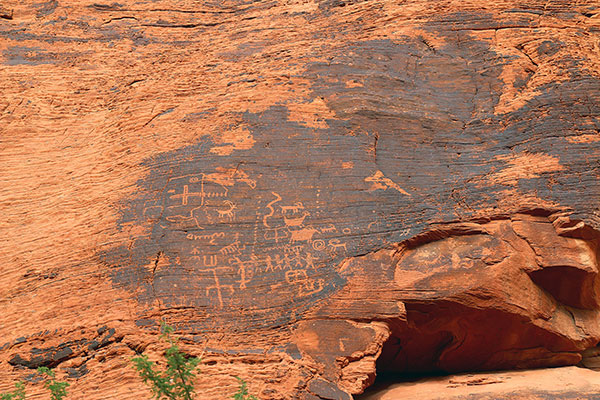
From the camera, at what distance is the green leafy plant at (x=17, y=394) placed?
4.05 meters

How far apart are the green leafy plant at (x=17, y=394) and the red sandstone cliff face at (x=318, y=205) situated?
15cm

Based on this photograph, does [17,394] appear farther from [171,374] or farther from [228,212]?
[228,212]

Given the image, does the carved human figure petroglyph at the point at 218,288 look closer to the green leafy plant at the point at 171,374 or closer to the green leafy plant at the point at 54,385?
the green leafy plant at the point at 171,374

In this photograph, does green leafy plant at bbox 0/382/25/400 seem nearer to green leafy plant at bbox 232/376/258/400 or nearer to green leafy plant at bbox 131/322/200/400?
green leafy plant at bbox 131/322/200/400

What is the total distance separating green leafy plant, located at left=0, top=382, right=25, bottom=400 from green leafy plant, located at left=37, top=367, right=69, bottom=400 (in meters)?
0.16

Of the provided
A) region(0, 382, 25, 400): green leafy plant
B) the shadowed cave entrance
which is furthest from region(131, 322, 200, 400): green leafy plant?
the shadowed cave entrance

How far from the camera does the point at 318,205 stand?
5.38m

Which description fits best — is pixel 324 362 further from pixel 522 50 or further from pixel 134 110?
pixel 522 50

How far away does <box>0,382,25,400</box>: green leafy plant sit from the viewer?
4055mm

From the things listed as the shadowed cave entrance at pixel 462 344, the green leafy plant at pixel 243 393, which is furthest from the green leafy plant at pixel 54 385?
the shadowed cave entrance at pixel 462 344

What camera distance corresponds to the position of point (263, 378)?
453cm

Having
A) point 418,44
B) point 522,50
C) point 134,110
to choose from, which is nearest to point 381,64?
point 418,44

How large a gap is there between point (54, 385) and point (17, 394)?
1.08 feet

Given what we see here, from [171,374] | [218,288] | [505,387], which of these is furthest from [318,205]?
[505,387]
